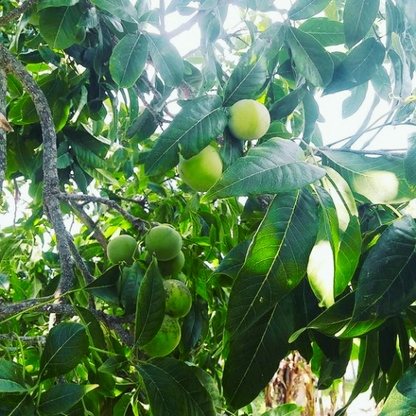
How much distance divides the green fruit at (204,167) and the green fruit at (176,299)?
10.7 inches

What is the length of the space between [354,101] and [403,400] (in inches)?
25.8

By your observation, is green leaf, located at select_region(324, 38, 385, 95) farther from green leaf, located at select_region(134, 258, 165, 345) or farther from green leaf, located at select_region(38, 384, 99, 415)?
green leaf, located at select_region(38, 384, 99, 415)

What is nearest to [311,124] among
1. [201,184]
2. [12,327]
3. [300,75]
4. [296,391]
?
[300,75]

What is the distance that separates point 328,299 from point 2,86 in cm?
80

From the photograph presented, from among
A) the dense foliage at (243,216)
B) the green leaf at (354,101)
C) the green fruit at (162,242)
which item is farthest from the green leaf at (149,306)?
the green leaf at (354,101)

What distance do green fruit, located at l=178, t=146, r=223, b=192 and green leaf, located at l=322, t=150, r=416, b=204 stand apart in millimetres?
210

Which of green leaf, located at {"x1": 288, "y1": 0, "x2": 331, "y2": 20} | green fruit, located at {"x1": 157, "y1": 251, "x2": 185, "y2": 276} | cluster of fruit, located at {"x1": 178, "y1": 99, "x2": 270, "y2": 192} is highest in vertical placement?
green leaf, located at {"x1": 288, "y1": 0, "x2": 331, "y2": 20}

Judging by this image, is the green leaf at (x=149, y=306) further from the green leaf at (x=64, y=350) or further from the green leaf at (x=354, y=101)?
the green leaf at (x=354, y=101)

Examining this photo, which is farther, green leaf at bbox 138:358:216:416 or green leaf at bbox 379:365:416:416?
green leaf at bbox 138:358:216:416

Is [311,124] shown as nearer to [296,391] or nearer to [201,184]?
[201,184]

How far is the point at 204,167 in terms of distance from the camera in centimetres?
86

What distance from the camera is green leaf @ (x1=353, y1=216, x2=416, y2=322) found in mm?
630

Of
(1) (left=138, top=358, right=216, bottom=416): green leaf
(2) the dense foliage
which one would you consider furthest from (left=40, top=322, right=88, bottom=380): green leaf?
(1) (left=138, top=358, right=216, bottom=416): green leaf

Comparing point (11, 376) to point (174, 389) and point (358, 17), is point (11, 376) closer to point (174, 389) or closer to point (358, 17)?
point (174, 389)
